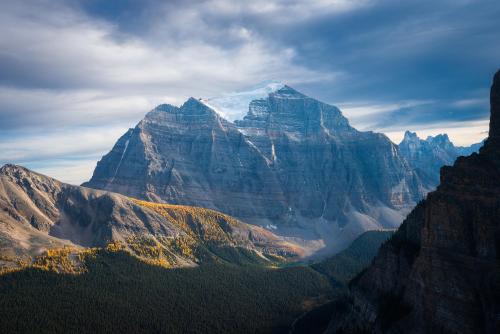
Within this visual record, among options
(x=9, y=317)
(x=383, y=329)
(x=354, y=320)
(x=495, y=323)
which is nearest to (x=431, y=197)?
(x=495, y=323)

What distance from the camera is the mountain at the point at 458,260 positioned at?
3903 inches

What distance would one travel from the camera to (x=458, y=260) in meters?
105

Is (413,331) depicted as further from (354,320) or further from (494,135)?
(494,135)

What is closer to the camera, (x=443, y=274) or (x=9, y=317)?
(x=443, y=274)

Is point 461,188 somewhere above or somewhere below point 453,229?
above

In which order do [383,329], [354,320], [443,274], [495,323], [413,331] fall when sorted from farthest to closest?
[354,320] → [383,329] → [413,331] → [443,274] → [495,323]

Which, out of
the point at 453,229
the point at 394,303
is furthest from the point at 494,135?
the point at 394,303

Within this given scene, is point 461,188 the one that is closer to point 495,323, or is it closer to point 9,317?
point 495,323

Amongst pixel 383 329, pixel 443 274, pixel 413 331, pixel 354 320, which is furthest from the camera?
pixel 354 320

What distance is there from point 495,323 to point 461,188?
110 feet

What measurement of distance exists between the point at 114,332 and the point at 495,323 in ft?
510

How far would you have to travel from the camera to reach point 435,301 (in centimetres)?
10925

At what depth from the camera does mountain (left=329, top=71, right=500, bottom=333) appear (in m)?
99.1

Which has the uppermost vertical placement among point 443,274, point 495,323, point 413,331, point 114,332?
point 443,274
